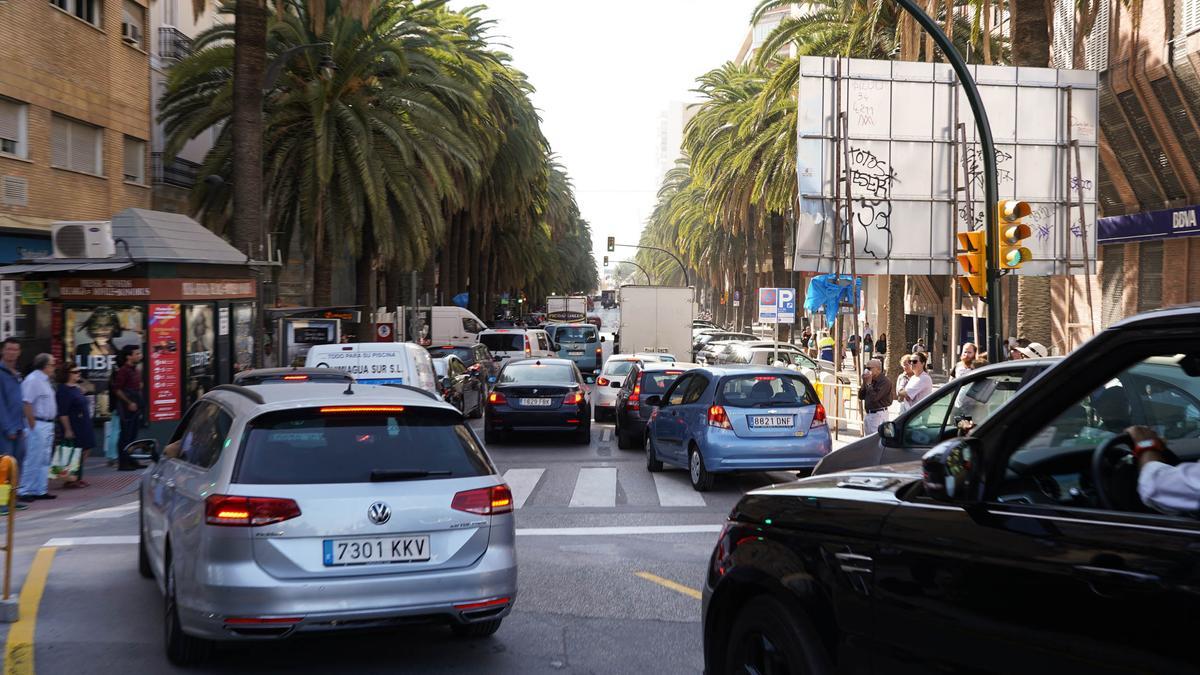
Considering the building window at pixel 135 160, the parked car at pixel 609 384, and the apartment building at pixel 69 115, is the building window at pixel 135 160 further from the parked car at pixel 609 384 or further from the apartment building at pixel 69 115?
the parked car at pixel 609 384

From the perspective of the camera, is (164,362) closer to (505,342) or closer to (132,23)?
(132,23)

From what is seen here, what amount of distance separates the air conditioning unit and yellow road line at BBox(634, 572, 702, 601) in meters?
11.9

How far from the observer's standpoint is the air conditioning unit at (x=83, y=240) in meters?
17.2

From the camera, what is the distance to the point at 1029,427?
3219 mm

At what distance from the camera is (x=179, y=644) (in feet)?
20.2

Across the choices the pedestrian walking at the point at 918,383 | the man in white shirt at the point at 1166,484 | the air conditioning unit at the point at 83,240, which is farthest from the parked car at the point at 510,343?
the man in white shirt at the point at 1166,484

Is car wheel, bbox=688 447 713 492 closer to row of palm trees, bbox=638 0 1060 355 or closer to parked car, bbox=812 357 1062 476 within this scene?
parked car, bbox=812 357 1062 476

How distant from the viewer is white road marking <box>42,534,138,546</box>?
10.4 metres

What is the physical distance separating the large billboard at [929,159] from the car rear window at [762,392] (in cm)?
718

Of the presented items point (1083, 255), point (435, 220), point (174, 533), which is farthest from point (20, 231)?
point (1083, 255)

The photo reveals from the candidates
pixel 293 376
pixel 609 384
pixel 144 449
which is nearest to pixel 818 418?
pixel 293 376

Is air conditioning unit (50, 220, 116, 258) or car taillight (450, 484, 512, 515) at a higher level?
air conditioning unit (50, 220, 116, 258)

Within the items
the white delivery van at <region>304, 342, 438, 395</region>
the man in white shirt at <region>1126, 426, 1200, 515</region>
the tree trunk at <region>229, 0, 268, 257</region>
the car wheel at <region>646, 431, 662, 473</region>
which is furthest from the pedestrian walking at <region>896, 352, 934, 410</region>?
the tree trunk at <region>229, 0, 268, 257</region>

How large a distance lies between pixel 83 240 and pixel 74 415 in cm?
382
